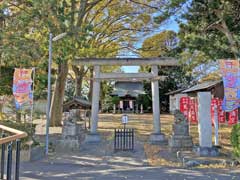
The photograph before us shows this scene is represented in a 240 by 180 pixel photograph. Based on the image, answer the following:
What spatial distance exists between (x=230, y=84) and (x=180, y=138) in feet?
10.2

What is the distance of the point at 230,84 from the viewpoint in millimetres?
9273

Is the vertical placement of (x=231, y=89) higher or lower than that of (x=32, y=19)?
lower

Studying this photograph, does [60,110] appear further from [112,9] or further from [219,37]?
[219,37]

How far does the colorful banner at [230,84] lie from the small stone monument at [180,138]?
8.19 feet

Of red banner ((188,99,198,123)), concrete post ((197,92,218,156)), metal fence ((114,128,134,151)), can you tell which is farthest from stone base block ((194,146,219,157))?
red banner ((188,99,198,123))

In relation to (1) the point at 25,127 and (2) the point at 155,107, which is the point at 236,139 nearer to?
(2) the point at 155,107

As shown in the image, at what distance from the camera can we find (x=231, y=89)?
9312 millimetres

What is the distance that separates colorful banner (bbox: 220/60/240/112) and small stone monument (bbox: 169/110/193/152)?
8.19 ft

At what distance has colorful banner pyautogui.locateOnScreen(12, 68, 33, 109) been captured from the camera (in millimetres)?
10477

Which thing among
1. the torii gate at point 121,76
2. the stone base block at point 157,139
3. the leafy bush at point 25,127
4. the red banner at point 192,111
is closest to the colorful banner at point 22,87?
the leafy bush at point 25,127

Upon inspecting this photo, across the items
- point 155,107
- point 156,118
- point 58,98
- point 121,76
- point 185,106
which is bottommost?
point 156,118

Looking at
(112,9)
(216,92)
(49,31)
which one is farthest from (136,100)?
(49,31)

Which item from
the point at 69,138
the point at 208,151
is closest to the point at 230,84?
the point at 208,151

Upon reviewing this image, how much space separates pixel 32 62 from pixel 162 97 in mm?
32043
